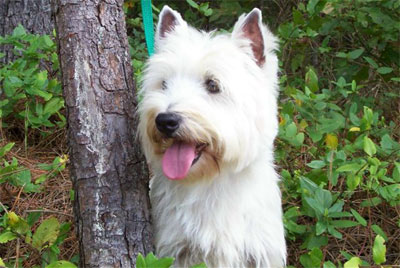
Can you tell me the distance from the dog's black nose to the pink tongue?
0.15 m

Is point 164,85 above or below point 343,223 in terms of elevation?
Result: above

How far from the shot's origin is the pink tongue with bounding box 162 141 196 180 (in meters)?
2.95

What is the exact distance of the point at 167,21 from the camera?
339cm

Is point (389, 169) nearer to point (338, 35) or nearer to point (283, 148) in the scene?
point (283, 148)

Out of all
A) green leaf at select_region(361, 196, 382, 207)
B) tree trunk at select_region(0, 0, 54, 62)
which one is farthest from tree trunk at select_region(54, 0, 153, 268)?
tree trunk at select_region(0, 0, 54, 62)

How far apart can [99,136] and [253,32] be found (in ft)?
3.53

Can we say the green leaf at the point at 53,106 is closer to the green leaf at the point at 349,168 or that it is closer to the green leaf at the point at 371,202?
the green leaf at the point at 349,168

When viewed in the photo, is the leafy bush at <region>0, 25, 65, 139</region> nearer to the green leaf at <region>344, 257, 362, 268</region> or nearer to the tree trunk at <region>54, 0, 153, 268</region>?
the tree trunk at <region>54, 0, 153, 268</region>

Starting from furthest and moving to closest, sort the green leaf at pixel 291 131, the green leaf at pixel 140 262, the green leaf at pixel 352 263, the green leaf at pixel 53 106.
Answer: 1. the green leaf at pixel 53 106
2. the green leaf at pixel 291 131
3. the green leaf at pixel 352 263
4. the green leaf at pixel 140 262

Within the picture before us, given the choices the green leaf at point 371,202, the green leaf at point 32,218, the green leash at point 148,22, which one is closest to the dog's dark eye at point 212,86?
the green leash at point 148,22

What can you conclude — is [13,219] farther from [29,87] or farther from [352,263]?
[352,263]

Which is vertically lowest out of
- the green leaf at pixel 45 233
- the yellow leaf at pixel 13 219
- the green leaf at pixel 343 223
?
the green leaf at pixel 343 223

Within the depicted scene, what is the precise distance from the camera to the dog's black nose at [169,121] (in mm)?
2801

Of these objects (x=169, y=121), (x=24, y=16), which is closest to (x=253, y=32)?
(x=169, y=121)
